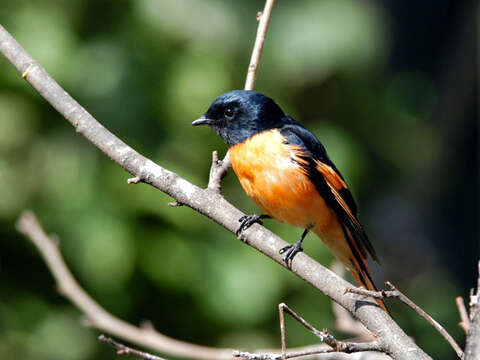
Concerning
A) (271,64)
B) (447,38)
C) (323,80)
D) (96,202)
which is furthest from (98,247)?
(447,38)

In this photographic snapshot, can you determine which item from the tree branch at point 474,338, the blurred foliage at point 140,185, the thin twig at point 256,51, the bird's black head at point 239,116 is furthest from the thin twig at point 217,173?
the tree branch at point 474,338

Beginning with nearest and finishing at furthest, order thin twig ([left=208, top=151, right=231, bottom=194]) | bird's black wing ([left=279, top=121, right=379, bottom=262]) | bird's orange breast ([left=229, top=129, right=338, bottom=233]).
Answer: thin twig ([left=208, top=151, right=231, bottom=194]) < bird's orange breast ([left=229, top=129, right=338, bottom=233]) < bird's black wing ([left=279, top=121, right=379, bottom=262])

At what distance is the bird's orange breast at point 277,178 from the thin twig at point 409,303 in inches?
46.5

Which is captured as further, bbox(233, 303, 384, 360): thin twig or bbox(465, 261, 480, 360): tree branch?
bbox(233, 303, 384, 360): thin twig

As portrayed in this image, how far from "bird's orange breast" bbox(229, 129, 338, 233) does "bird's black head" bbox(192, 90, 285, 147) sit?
0.27 ft

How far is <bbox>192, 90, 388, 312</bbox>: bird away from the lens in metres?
3.45

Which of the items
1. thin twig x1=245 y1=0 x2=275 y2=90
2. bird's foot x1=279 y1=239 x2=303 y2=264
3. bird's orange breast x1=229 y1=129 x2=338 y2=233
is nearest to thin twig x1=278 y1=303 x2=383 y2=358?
bird's foot x1=279 y1=239 x2=303 y2=264

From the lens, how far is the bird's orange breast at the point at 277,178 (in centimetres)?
344

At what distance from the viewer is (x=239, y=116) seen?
3670 millimetres

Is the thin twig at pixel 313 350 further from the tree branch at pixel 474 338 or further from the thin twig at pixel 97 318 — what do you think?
the thin twig at pixel 97 318

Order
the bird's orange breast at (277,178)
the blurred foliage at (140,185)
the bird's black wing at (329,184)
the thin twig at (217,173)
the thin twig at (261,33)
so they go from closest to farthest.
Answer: the thin twig at (217,173) → the thin twig at (261,33) → the bird's orange breast at (277,178) → the bird's black wing at (329,184) → the blurred foliage at (140,185)

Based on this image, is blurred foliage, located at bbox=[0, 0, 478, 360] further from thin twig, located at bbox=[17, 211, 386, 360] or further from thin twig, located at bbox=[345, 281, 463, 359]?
thin twig, located at bbox=[345, 281, 463, 359]

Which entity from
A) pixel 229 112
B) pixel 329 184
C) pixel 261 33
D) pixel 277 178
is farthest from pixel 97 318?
pixel 261 33

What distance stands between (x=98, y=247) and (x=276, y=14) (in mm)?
2116
